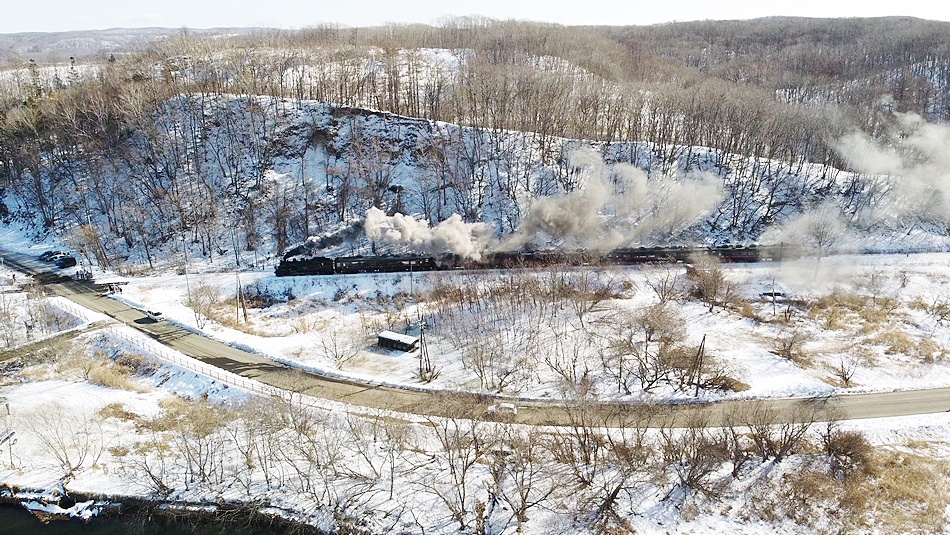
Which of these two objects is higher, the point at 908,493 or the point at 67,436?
the point at 67,436

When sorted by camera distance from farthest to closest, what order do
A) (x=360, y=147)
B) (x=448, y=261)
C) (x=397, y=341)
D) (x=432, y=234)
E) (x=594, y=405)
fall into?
1. (x=360, y=147)
2. (x=432, y=234)
3. (x=448, y=261)
4. (x=397, y=341)
5. (x=594, y=405)

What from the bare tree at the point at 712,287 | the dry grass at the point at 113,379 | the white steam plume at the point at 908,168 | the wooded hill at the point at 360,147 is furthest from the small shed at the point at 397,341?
the white steam plume at the point at 908,168

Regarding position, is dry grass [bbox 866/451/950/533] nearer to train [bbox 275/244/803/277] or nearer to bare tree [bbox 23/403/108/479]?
train [bbox 275/244/803/277]

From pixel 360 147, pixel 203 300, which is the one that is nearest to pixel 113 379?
pixel 203 300

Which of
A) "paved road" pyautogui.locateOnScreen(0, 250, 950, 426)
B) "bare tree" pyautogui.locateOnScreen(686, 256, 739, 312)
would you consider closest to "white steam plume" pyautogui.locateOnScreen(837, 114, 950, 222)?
"bare tree" pyautogui.locateOnScreen(686, 256, 739, 312)

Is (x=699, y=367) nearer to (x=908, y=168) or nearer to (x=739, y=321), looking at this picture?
(x=739, y=321)

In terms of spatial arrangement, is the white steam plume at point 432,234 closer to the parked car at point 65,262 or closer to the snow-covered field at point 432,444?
the snow-covered field at point 432,444

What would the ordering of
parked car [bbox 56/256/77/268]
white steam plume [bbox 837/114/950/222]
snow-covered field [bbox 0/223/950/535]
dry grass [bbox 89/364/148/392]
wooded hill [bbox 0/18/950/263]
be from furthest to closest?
1. white steam plume [bbox 837/114/950/222]
2. wooded hill [bbox 0/18/950/263]
3. parked car [bbox 56/256/77/268]
4. dry grass [bbox 89/364/148/392]
5. snow-covered field [bbox 0/223/950/535]

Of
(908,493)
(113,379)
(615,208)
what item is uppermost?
(615,208)
